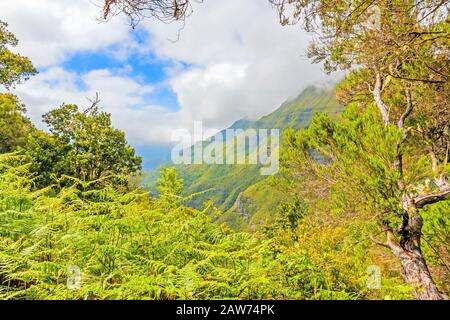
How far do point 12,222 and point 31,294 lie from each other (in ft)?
3.59

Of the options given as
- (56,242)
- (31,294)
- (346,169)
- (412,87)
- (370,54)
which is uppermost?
(412,87)

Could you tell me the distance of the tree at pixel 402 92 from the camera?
4.32m

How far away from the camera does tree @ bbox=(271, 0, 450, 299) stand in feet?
14.2

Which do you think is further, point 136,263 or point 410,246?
point 410,246

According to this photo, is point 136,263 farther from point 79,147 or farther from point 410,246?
point 79,147

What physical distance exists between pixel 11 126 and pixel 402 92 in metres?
21.9

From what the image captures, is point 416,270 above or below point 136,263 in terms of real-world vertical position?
below

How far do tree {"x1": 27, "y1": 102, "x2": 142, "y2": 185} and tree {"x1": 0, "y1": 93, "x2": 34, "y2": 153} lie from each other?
1.43 m

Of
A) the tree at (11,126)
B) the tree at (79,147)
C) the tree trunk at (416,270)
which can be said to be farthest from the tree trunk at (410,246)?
the tree at (11,126)

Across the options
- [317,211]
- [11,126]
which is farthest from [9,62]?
[317,211]

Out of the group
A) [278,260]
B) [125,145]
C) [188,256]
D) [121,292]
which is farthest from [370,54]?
[125,145]

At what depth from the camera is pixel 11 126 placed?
2191cm

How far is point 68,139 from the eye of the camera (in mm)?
20453
